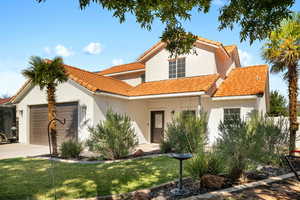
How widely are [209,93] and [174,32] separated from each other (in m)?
7.99

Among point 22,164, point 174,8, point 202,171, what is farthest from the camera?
point 22,164

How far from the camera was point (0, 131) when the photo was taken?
17.5 meters

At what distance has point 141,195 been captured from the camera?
4969 mm

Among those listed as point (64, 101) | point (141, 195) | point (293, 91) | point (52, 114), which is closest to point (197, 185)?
point (141, 195)

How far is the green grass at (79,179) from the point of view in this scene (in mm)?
5195

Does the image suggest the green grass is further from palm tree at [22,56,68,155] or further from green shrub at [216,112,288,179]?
palm tree at [22,56,68,155]

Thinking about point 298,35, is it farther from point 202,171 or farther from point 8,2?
point 8,2

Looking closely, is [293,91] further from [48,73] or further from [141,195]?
[48,73]

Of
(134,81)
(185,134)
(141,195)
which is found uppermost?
(134,81)

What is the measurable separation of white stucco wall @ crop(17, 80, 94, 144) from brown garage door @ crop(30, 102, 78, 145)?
384mm

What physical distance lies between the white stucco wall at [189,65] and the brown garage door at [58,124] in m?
6.99

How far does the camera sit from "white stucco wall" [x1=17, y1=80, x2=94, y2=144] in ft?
42.5

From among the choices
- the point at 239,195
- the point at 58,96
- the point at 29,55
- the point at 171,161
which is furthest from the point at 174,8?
the point at 58,96

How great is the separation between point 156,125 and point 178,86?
418 centimetres
